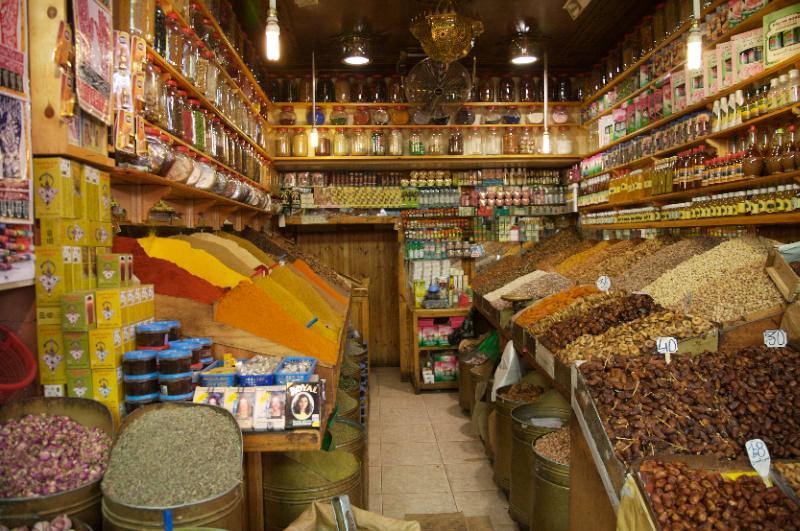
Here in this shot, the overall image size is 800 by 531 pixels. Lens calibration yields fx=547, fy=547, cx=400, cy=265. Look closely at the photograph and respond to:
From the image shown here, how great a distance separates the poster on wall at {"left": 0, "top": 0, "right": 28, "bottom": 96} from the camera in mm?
1520

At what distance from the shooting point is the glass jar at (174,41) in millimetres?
2461

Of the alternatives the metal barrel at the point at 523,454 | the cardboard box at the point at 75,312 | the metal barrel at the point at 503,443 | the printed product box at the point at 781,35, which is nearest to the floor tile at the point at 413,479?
the metal barrel at the point at 503,443

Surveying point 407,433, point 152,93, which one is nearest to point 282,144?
point 407,433

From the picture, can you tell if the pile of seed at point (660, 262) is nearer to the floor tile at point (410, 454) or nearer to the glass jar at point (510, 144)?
the floor tile at point (410, 454)

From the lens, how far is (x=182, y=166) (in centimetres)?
236

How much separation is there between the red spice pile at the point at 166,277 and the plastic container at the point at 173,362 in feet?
1.43

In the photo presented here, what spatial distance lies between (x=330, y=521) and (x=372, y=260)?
475 cm

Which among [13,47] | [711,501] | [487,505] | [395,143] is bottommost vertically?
[487,505]

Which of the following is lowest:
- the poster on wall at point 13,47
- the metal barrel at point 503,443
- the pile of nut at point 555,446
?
the metal barrel at point 503,443

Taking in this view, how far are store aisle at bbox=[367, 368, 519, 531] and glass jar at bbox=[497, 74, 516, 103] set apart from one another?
300 centimetres

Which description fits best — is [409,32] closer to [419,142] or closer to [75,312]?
[419,142]

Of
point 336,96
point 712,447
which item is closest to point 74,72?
point 712,447

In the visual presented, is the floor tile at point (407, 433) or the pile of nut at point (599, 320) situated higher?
the pile of nut at point (599, 320)

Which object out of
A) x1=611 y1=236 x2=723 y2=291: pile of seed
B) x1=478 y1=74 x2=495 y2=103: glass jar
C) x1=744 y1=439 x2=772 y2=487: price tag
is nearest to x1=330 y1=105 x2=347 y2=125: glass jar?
x1=478 y1=74 x2=495 y2=103: glass jar
